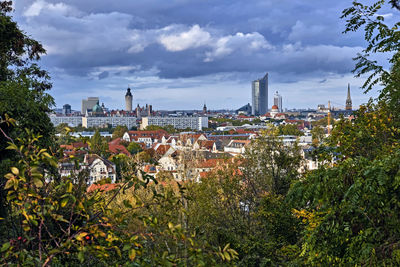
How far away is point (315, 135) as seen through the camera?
2795 inches

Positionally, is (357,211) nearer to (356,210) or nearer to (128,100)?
(356,210)

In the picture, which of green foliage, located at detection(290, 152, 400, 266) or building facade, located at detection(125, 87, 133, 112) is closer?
green foliage, located at detection(290, 152, 400, 266)

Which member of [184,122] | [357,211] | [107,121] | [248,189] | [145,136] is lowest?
[145,136]

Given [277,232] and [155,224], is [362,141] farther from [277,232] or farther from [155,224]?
[155,224]

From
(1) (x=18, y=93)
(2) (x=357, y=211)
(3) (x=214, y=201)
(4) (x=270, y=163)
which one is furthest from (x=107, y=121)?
(2) (x=357, y=211)

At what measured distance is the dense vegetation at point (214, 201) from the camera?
2.49m

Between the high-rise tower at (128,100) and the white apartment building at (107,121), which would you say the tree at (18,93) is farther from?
the high-rise tower at (128,100)

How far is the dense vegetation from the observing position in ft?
8.17

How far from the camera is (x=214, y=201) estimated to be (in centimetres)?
1389

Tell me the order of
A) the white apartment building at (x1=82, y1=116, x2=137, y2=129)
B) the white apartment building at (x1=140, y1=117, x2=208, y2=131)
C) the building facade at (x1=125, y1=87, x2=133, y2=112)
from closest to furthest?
the white apartment building at (x1=140, y1=117, x2=208, y2=131) → the white apartment building at (x1=82, y1=116, x2=137, y2=129) → the building facade at (x1=125, y1=87, x2=133, y2=112)

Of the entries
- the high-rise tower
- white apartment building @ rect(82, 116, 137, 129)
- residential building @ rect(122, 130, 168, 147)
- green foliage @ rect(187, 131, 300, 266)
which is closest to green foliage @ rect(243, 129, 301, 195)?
green foliage @ rect(187, 131, 300, 266)

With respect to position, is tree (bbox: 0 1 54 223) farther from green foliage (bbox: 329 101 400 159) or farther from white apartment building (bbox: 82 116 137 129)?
Result: white apartment building (bbox: 82 116 137 129)

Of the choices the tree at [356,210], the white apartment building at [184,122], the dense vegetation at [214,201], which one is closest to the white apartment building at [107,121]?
the white apartment building at [184,122]

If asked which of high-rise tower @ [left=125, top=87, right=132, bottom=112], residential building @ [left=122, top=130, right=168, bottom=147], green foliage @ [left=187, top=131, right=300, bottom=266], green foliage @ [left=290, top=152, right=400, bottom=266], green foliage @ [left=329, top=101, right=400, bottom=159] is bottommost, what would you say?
residential building @ [left=122, top=130, right=168, bottom=147]
